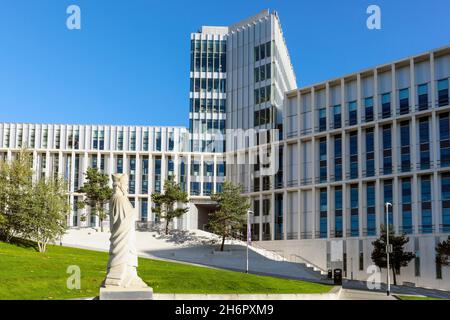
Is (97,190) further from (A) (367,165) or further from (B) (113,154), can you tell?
(A) (367,165)

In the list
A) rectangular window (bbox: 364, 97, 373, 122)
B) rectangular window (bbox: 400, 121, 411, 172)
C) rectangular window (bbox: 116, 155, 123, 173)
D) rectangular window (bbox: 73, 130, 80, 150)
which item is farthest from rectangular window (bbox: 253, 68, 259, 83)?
rectangular window (bbox: 73, 130, 80, 150)

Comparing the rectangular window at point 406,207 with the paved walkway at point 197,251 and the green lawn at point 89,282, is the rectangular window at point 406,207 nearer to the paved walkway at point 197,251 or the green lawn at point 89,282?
the paved walkway at point 197,251

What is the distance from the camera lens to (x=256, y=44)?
87.1 meters

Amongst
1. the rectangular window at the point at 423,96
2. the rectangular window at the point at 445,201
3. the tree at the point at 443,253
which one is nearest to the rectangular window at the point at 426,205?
the rectangular window at the point at 445,201

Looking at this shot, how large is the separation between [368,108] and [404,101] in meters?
4.16

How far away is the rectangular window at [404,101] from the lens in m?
66.2

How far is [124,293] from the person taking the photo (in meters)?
23.7

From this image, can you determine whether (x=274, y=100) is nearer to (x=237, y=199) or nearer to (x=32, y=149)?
(x=237, y=199)

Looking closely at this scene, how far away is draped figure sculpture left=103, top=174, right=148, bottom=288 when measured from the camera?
79.4 feet

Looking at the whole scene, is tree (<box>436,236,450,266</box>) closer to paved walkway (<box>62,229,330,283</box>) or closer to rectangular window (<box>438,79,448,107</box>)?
paved walkway (<box>62,229,330,283</box>)

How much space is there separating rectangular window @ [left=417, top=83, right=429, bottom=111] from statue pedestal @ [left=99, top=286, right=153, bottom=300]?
157 feet

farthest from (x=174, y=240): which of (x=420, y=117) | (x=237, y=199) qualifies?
(x=420, y=117)

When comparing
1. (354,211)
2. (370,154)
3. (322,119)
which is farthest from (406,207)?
(322,119)
